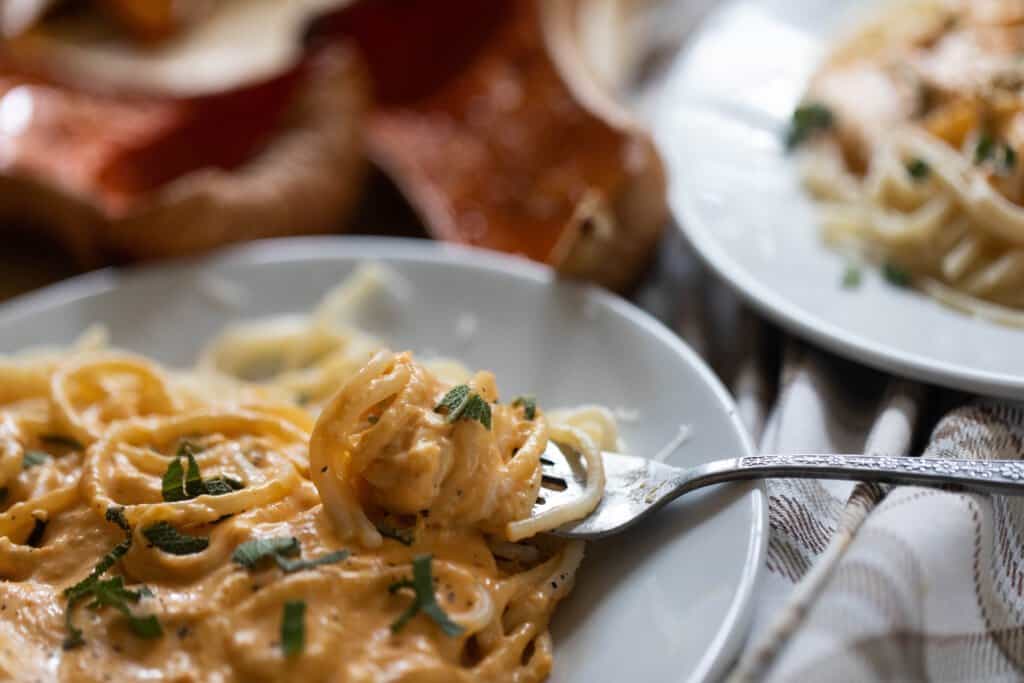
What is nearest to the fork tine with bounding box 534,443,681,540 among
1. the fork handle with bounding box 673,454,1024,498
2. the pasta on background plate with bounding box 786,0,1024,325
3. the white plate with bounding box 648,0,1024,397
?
the fork handle with bounding box 673,454,1024,498

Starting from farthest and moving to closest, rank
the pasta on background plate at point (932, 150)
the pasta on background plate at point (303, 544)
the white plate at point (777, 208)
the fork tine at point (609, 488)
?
the pasta on background plate at point (932, 150) < the white plate at point (777, 208) < the fork tine at point (609, 488) < the pasta on background plate at point (303, 544)

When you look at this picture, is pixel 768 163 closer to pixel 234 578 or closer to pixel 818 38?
pixel 818 38

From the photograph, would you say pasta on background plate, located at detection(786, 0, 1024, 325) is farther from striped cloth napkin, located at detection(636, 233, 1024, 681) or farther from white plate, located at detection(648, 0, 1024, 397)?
striped cloth napkin, located at detection(636, 233, 1024, 681)

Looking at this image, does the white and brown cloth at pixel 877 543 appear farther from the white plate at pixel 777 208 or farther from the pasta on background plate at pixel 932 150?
the pasta on background plate at pixel 932 150

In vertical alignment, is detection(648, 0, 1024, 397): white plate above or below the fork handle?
below

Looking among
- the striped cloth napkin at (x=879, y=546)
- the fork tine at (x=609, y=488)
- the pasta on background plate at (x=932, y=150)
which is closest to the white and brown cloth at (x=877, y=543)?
the striped cloth napkin at (x=879, y=546)

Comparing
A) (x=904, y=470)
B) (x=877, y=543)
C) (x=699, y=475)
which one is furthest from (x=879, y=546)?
(x=699, y=475)

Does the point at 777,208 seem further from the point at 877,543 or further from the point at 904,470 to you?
the point at 877,543
